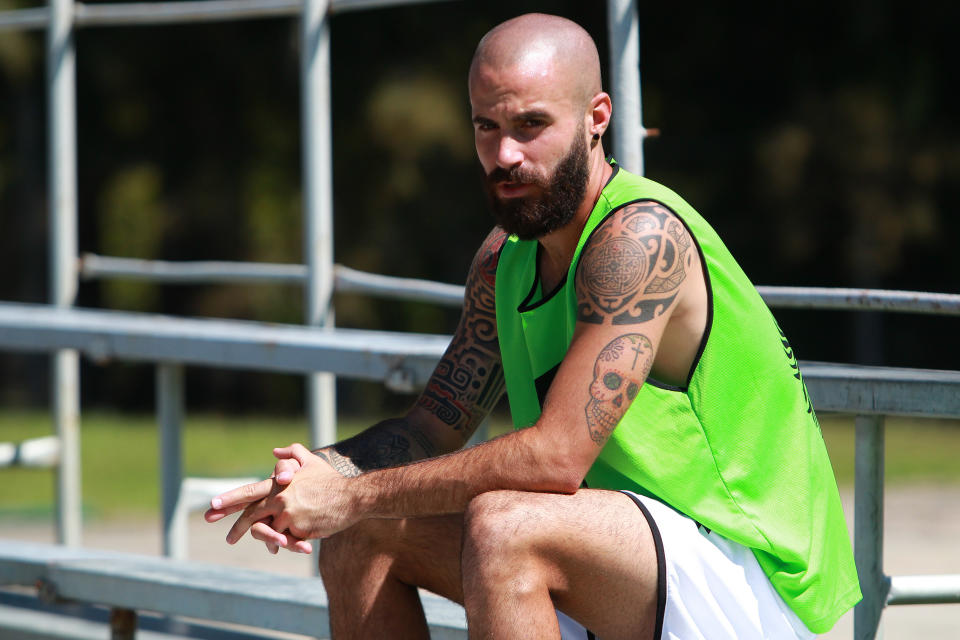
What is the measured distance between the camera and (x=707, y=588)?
1.94 metres

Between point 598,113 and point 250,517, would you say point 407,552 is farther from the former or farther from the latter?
point 598,113

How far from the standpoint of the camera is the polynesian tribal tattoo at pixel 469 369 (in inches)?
96.3

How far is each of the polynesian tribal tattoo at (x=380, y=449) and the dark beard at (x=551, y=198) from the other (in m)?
0.51

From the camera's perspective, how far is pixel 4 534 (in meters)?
6.55

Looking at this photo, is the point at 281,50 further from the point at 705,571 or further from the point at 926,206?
the point at 705,571

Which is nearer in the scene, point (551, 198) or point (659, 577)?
point (659, 577)

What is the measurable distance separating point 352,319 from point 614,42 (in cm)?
992

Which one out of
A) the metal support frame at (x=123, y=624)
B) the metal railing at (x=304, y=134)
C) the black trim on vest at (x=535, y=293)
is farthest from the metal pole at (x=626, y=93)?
the metal support frame at (x=123, y=624)

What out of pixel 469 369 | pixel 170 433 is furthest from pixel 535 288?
pixel 170 433

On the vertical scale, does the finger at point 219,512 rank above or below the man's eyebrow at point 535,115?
below

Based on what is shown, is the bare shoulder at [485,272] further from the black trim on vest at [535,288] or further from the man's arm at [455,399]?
the black trim on vest at [535,288]

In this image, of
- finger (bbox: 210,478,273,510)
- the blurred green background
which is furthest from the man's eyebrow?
the blurred green background

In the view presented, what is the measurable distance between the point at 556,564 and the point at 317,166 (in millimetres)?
1628

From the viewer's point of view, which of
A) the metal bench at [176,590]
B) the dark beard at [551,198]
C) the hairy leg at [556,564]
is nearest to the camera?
the hairy leg at [556,564]
